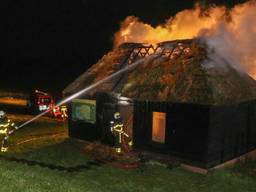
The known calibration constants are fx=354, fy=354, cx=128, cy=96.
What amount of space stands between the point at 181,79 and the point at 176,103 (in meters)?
1.15

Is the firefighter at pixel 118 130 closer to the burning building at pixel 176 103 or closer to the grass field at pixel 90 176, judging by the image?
the burning building at pixel 176 103

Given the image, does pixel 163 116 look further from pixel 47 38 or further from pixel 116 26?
pixel 47 38

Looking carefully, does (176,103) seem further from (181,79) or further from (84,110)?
(84,110)

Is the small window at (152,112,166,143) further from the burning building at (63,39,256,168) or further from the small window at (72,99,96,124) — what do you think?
the small window at (72,99,96,124)

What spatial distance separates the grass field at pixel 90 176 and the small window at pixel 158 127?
4.99ft

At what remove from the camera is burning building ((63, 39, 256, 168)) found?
14977 mm

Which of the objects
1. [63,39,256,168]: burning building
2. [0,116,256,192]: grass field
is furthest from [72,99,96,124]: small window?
[0,116,256,192]: grass field

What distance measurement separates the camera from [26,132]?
22.7m

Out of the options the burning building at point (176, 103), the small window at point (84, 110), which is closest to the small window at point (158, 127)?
the burning building at point (176, 103)

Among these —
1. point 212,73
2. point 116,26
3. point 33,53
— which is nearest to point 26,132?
point 212,73

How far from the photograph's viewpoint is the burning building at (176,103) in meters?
15.0

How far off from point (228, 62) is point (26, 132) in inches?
518

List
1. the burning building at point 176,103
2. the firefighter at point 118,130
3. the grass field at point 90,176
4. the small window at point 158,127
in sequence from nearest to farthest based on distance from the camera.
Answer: the grass field at point 90,176, the burning building at point 176,103, the small window at point 158,127, the firefighter at point 118,130

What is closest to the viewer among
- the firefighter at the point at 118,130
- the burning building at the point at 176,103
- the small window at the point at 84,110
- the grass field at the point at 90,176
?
the grass field at the point at 90,176
